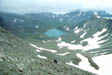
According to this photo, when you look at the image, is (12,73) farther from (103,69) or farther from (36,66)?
(103,69)

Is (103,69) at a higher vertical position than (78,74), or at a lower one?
higher

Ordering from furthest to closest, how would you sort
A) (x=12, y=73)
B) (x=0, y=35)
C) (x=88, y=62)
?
(x=88, y=62) < (x=0, y=35) < (x=12, y=73)

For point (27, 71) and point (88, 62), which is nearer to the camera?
point (27, 71)

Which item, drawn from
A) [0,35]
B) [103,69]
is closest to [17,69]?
[0,35]

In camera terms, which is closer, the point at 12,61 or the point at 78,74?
the point at 12,61

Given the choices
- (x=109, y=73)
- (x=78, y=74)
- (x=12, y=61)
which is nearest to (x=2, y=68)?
(x=12, y=61)

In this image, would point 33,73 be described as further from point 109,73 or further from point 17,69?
point 109,73

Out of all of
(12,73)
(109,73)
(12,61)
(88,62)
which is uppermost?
(88,62)

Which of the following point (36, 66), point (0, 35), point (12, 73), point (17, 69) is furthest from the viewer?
point (0, 35)

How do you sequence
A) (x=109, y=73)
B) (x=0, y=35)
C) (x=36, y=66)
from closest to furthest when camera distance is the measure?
(x=36, y=66)
(x=0, y=35)
(x=109, y=73)
